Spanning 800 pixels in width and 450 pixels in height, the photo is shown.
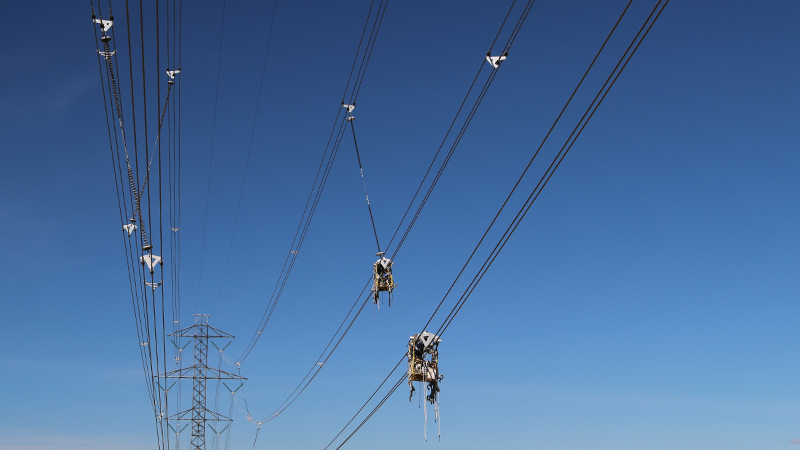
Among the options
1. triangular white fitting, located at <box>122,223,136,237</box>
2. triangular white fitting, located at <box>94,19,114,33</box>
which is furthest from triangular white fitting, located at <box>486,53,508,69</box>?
triangular white fitting, located at <box>122,223,136,237</box>

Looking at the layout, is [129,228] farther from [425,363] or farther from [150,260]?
[425,363]

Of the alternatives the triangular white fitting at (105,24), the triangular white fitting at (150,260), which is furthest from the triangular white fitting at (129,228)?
the triangular white fitting at (105,24)

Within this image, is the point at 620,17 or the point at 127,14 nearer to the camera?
the point at 620,17

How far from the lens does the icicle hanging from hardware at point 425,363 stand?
22984 mm

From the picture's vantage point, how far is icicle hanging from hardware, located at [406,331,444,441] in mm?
22984

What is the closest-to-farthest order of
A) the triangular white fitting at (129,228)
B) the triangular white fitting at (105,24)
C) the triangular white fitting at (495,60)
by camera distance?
1. the triangular white fitting at (105,24)
2. the triangular white fitting at (495,60)
3. the triangular white fitting at (129,228)

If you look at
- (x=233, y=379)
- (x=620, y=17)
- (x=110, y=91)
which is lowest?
(x=620, y=17)

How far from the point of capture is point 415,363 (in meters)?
23.2

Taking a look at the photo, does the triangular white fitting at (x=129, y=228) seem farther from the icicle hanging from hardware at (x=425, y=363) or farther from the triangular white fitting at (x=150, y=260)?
the icicle hanging from hardware at (x=425, y=363)

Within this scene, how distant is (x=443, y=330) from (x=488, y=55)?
1001cm

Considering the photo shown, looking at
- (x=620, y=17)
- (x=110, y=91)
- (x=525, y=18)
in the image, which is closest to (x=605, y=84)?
(x=620, y=17)

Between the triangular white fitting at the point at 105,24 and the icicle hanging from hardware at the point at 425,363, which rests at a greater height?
the triangular white fitting at the point at 105,24

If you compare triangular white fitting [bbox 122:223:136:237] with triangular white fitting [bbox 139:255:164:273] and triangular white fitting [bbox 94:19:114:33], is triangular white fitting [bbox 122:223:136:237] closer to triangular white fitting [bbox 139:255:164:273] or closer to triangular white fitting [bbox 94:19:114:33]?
triangular white fitting [bbox 139:255:164:273]

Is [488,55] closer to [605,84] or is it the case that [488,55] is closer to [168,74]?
[605,84]
